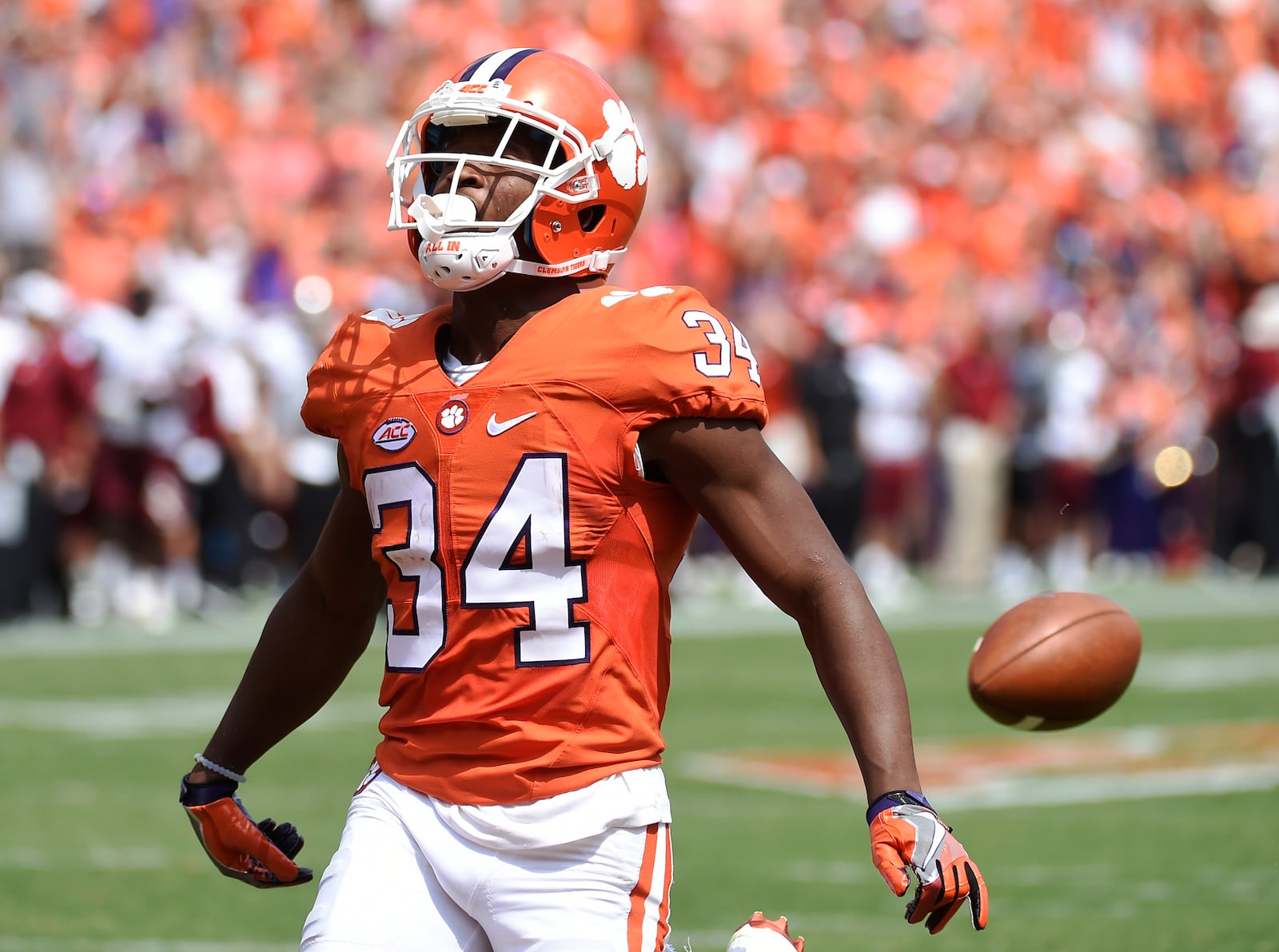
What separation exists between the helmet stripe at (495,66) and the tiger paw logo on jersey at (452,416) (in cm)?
49

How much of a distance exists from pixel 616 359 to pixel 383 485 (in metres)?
0.40

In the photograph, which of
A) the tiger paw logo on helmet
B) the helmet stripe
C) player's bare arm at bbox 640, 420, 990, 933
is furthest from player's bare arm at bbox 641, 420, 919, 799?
the helmet stripe

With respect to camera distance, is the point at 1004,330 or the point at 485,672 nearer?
the point at 485,672

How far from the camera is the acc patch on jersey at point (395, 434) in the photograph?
2.98 m

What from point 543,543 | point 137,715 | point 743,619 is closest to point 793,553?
point 543,543

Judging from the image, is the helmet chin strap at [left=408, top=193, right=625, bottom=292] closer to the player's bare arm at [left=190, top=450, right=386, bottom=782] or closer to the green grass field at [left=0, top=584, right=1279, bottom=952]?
the player's bare arm at [left=190, top=450, right=386, bottom=782]

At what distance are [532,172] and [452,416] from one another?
39cm

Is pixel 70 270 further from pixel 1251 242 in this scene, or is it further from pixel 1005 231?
pixel 1251 242

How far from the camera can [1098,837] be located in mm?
6484

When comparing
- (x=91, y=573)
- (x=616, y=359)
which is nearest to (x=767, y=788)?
(x=616, y=359)

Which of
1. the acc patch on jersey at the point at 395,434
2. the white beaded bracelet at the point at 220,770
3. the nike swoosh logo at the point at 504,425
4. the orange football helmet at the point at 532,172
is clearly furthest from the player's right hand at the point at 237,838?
the orange football helmet at the point at 532,172

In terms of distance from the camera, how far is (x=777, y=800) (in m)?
7.11

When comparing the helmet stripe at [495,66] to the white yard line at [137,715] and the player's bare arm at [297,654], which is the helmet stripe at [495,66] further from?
the white yard line at [137,715]

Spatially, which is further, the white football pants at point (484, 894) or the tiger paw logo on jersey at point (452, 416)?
A: the tiger paw logo on jersey at point (452, 416)
